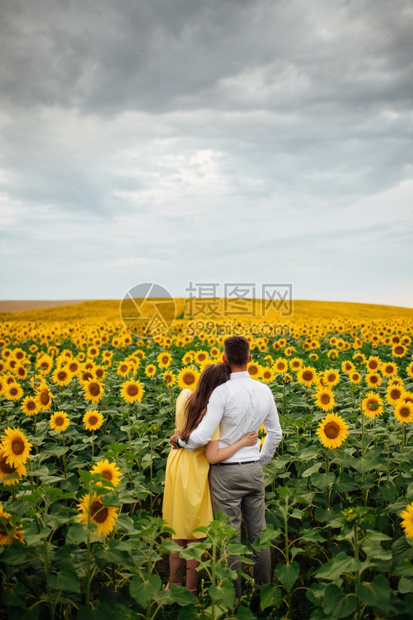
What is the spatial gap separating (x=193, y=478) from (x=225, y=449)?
0.42 metres

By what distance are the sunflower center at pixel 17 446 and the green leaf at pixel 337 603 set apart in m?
2.80

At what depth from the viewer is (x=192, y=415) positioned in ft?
14.3

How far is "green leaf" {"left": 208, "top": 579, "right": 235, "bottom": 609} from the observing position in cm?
321

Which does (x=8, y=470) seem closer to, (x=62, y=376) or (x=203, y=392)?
→ (x=203, y=392)

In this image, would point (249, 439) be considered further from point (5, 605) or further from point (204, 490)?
point (5, 605)

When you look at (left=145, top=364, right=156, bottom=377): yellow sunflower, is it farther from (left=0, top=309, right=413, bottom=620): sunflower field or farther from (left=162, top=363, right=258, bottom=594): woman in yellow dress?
(left=162, top=363, right=258, bottom=594): woman in yellow dress

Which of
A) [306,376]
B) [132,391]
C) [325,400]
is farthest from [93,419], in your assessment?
[306,376]

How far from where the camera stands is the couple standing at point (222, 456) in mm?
4219

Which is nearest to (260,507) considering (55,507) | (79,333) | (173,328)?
(55,507)

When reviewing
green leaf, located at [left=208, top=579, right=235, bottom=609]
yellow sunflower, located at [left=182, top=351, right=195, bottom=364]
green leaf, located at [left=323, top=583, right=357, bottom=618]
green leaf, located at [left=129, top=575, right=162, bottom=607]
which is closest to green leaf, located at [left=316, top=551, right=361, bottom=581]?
green leaf, located at [left=323, top=583, right=357, bottom=618]

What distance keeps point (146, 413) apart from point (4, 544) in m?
4.75

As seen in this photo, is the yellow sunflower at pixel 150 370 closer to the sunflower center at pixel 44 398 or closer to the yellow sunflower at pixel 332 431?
the sunflower center at pixel 44 398

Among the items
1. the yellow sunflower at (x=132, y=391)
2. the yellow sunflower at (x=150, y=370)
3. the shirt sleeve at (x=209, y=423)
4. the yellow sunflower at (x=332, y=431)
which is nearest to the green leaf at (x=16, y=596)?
the shirt sleeve at (x=209, y=423)

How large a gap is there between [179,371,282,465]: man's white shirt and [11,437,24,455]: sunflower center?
144 cm
